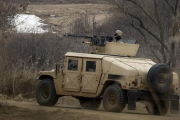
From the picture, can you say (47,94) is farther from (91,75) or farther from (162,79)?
(162,79)

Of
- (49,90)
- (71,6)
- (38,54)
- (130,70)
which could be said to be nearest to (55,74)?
(49,90)

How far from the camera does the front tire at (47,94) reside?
19.7 meters

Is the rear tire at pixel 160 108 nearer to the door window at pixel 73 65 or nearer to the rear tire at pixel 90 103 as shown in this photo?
the rear tire at pixel 90 103

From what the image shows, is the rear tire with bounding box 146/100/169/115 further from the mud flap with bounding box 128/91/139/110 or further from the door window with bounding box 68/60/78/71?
the door window with bounding box 68/60/78/71

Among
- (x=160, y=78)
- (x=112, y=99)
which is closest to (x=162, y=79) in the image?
(x=160, y=78)

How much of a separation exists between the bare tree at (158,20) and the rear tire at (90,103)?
5.39m

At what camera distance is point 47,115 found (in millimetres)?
15664

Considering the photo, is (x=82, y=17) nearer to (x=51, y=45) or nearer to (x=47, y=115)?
(x=51, y=45)

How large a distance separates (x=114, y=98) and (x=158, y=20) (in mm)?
7817

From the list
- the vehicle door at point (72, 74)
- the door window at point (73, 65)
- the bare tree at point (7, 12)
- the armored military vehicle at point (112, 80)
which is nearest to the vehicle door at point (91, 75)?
the armored military vehicle at point (112, 80)

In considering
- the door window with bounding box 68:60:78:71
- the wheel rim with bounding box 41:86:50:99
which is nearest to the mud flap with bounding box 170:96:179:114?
the door window with bounding box 68:60:78:71

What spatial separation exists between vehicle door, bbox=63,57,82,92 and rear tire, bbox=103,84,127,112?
4.31 ft

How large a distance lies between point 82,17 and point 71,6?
5.68 metres

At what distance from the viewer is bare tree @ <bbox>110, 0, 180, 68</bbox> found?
24.2m
